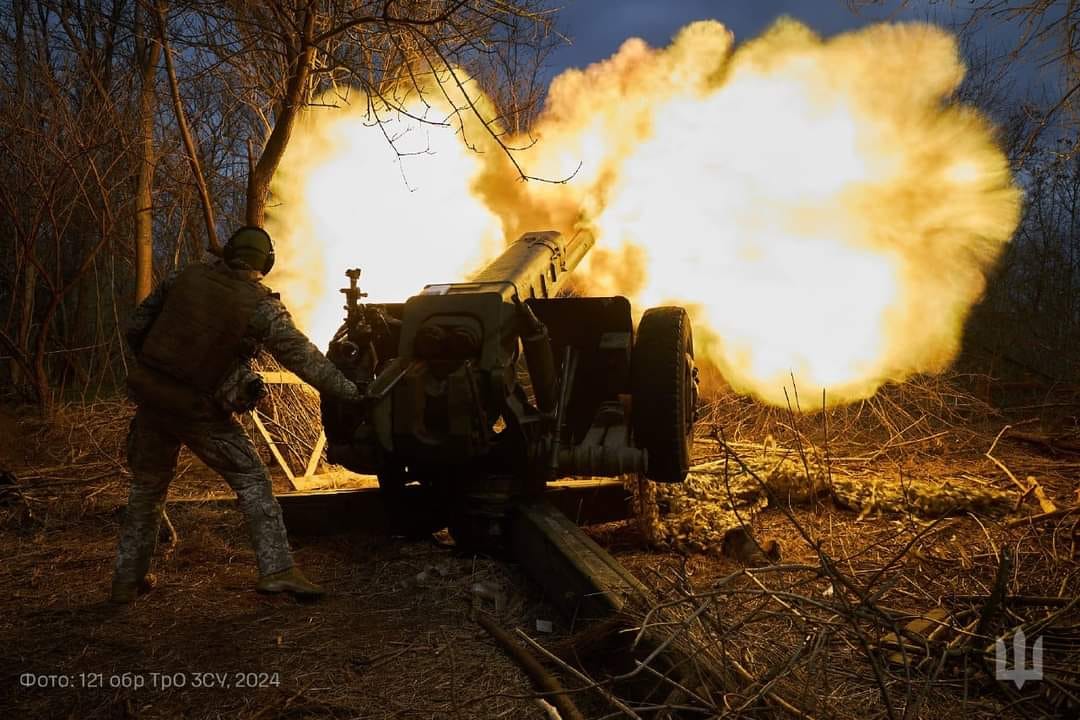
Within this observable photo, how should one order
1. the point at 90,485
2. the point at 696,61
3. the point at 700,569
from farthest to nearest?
1. the point at 696,61
2. the point at 90,485
3. the point at 700,569

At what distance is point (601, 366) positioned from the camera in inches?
213

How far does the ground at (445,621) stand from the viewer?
9.11 feet

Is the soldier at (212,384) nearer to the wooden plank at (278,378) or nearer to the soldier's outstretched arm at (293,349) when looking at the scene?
the soldier's outstretched arm at (293,349)

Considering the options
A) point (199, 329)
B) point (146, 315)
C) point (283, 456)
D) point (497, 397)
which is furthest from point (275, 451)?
point (497, 397)

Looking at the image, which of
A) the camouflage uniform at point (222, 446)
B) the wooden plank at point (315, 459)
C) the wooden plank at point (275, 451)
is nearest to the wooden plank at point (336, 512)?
the camouflage uniform at point (222, 446)

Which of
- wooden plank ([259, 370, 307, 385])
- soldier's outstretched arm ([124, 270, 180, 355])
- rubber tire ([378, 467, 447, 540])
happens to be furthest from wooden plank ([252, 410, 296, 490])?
soldier's outstretched arm ([124, 270, 180, 355])

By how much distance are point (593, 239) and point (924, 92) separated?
4.65 m

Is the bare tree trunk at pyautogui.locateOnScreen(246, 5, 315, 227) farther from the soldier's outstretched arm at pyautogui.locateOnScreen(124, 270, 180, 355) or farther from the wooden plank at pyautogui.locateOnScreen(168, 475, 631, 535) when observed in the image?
the wooden plank at pyautogui.locateOnScreen(168, 475, 631, 535)

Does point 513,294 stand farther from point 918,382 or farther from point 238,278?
point 918,382

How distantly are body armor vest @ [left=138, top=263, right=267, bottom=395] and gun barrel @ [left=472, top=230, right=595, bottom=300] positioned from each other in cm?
162

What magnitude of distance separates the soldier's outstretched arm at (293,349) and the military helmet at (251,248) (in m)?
0.26

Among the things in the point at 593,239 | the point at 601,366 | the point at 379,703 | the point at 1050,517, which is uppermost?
the point at 593,239

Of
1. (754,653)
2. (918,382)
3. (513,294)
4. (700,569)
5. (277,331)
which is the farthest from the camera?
(918,382)

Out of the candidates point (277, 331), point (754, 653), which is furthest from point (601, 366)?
point (754, 653)
